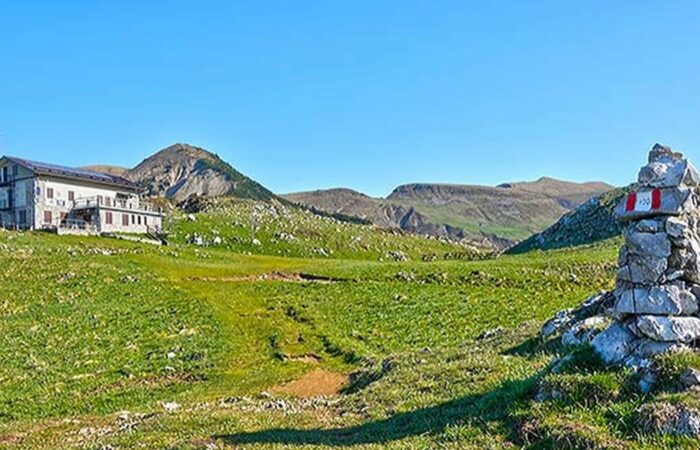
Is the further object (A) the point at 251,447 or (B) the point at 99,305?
(B) the point at 99,305

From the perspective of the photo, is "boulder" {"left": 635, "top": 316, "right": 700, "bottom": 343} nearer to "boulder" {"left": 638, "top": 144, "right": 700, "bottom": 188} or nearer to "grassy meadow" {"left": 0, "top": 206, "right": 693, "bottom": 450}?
"grassy meadow" {"left": 0, "top": 206, "right": 693, "bottom": 450}

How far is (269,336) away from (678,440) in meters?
28.7

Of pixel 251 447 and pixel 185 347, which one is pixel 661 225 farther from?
pixel 185 347

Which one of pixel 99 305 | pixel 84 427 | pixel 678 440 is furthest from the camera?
pixel 99 305

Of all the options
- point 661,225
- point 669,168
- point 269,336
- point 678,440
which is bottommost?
point 269,336

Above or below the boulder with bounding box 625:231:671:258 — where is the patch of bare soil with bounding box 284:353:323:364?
below

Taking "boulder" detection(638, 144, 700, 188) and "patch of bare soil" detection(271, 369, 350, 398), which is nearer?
"boulder" detection(638, 144, 700, 188)

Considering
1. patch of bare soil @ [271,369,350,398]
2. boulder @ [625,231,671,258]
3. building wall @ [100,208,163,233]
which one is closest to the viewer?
boulder @ [625,231,671,258]

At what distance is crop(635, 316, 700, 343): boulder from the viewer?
12.7m

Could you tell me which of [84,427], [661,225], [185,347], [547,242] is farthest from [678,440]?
[547,242]

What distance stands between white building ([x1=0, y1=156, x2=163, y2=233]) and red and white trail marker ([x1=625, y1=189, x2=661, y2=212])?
3336 inches

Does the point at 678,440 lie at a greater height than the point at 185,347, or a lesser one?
greater

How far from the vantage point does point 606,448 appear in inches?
411

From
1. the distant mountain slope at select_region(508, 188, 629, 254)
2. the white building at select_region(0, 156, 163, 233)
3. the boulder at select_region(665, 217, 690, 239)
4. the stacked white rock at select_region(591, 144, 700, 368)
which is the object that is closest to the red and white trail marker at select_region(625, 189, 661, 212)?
the stacked white rock at select_region(591, 144, 700, 368)
